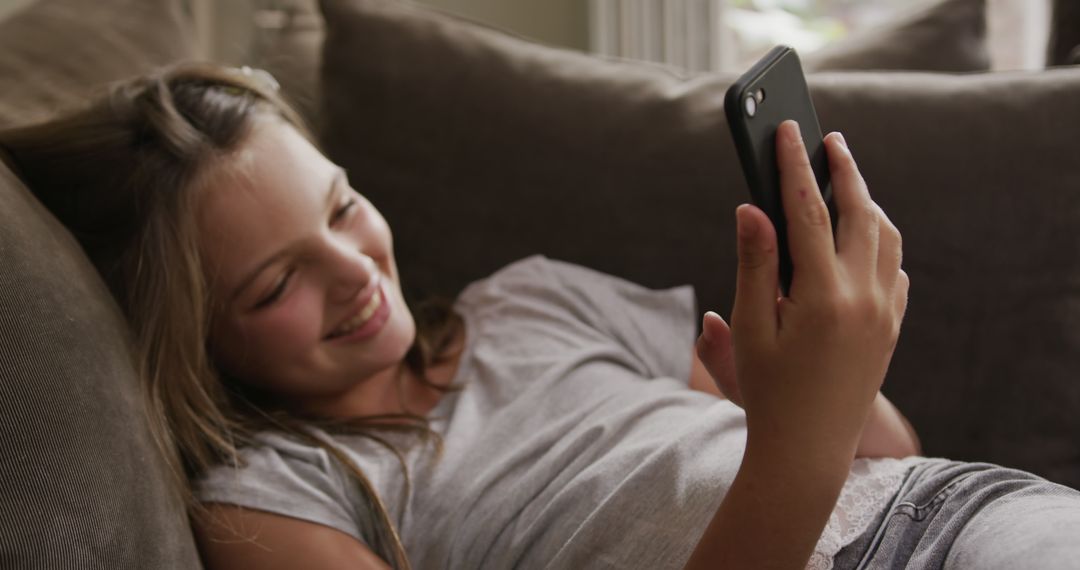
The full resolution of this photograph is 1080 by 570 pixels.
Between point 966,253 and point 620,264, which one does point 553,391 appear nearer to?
point 620,264

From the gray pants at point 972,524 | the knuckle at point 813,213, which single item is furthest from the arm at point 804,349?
the gray pants at point 972,524

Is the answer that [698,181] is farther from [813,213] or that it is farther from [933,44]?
[813,213]

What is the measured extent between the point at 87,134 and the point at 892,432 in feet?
2.69

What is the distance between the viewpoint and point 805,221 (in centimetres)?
62

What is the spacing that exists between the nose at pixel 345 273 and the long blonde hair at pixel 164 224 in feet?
0.39

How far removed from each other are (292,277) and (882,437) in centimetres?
57

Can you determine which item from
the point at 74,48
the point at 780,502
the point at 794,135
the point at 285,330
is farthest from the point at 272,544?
the point at 74,48

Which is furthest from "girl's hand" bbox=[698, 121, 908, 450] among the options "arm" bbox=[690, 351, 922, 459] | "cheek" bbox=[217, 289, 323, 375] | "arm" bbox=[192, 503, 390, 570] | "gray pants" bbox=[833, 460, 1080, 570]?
"cheek" bbox=[217, 289, 323, 375]

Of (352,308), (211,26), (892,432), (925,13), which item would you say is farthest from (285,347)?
(211,26)

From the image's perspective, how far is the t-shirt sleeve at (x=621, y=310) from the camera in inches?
45.2

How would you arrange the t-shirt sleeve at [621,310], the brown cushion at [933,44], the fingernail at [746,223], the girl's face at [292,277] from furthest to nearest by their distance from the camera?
1. the brown cushion at [933,44]
2. the t-shirt sleeve at [621,310]
3. the girl's face at [292,277]
4. the fingernail at [746,223]

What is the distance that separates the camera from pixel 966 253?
1.07m

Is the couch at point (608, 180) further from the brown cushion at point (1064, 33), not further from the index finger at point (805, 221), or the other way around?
the index finger at point (805, 221)

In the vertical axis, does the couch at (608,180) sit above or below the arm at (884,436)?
above
